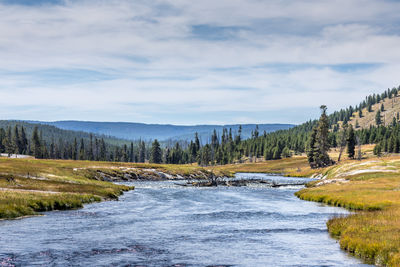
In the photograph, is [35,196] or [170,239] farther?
[35,196]

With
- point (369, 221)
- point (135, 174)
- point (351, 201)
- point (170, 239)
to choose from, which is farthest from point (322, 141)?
point (170, 239)

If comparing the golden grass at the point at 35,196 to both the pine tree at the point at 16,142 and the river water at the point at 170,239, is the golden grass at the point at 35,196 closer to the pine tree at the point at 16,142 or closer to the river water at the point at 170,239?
the river water at the point at 170,239

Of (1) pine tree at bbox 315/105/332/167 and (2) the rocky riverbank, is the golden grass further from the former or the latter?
(1) pine tree at bbox 315/105/332/167

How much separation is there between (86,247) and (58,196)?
73.3 feet

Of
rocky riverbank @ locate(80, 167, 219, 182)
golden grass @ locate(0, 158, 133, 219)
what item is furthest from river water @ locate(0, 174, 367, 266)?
rocky riverbank @ locate(80, 167, 219, 182)

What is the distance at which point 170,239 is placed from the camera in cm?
2767

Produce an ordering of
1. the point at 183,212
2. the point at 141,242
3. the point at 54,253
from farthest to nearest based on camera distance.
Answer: the point at 183,212, the point at 141,242, the point at 54,253

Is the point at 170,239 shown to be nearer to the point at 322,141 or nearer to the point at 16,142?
the point at 322,141

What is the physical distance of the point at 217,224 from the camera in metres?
34.8

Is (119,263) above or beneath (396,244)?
beneath

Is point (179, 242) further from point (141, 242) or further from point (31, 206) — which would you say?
point (31, 206)

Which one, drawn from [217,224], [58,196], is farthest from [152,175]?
[217,224]

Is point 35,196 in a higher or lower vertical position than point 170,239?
higher

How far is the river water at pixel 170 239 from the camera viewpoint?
Answer: 71.3 feet
